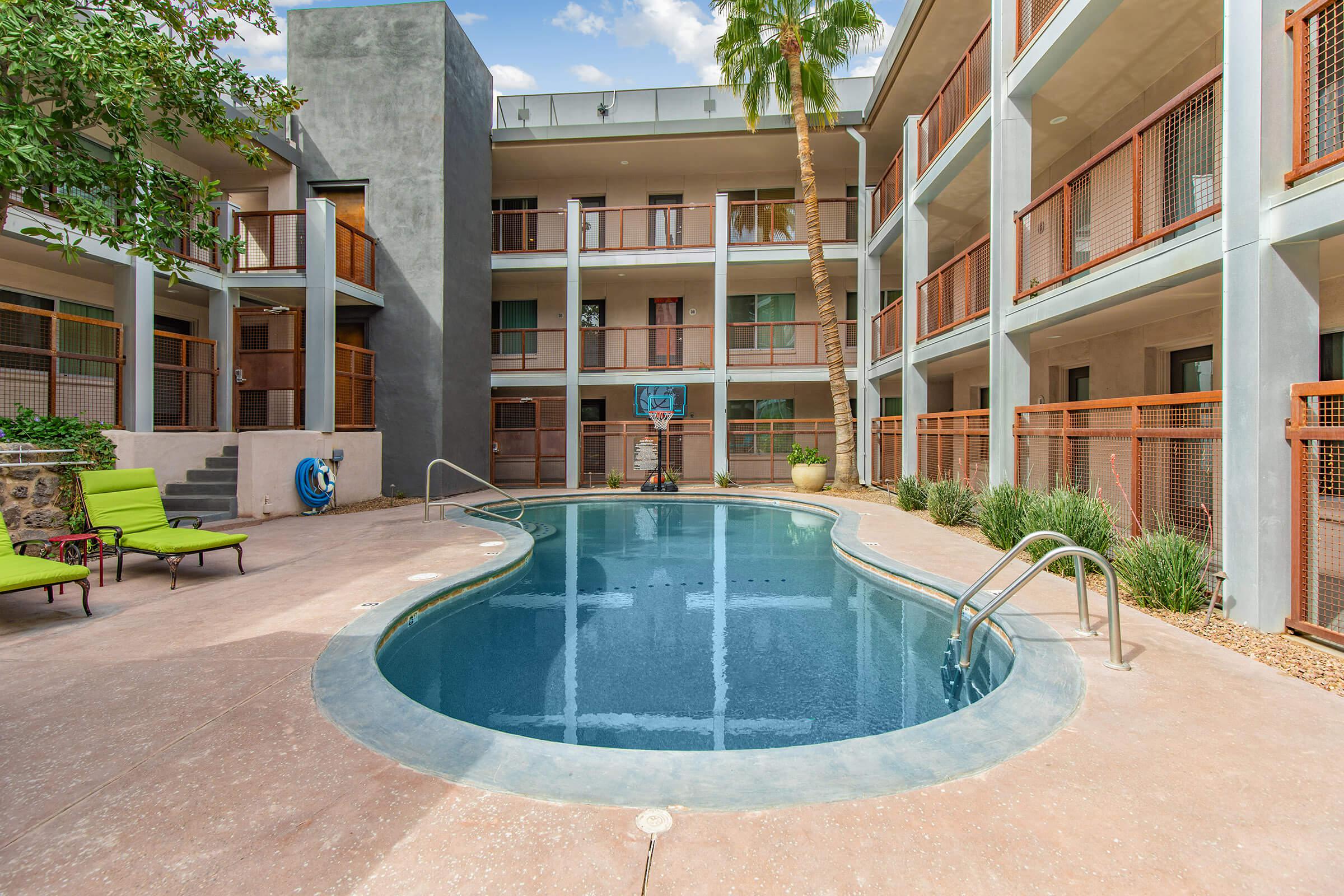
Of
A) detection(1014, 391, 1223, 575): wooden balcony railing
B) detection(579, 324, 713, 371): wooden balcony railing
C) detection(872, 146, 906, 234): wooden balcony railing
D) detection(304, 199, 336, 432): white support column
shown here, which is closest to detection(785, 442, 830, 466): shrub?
detection(579, 324, 713, 371): wooden balcony railing

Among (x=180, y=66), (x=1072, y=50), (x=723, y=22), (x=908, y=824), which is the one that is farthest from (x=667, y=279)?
(x=908, y=824)

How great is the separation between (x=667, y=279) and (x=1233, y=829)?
56.2ft

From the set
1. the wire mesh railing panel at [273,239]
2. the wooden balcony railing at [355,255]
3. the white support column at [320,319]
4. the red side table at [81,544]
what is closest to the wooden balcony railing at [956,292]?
the red side table at [81,544]

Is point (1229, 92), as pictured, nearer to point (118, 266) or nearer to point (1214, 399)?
point (1214, 399)

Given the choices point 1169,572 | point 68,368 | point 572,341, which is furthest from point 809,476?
point 68,368

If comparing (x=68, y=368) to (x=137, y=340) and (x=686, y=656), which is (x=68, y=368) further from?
(x=686, y=656)

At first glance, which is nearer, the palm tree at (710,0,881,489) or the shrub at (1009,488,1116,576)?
the shrub at (1009,488,1116,576)

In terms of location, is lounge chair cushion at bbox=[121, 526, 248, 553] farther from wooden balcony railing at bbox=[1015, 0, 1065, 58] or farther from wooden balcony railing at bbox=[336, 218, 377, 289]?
wooden balcony railing at bbox=[1015, 0, 1065, 58]

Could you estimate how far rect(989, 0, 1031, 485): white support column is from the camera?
8.73m

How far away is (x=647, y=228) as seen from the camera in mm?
16906

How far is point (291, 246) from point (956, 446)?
13652 millimetres

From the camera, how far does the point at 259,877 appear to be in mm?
1962

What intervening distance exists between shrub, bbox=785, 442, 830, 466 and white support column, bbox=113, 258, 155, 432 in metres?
12.4

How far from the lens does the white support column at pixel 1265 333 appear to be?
14.4 ft
